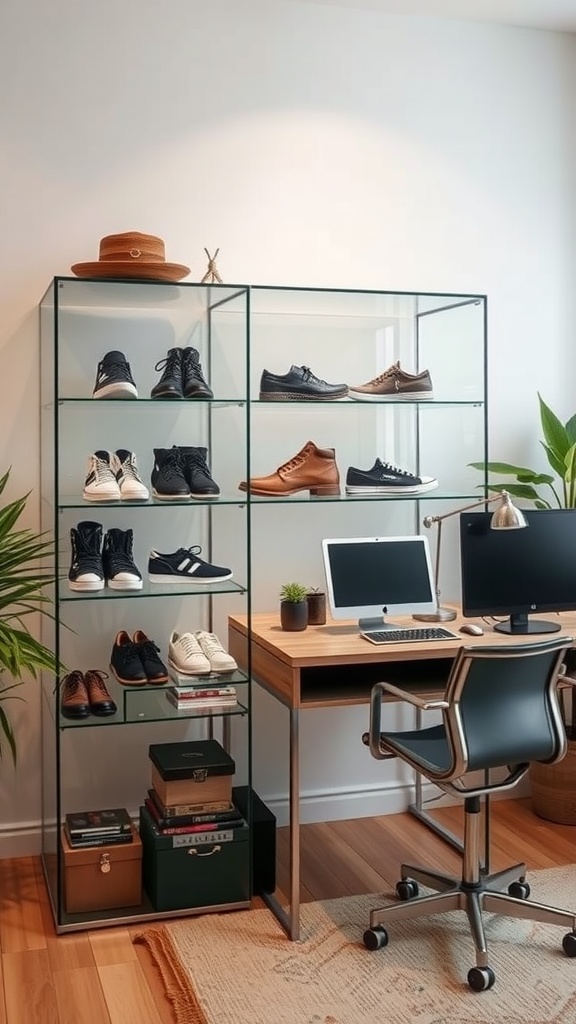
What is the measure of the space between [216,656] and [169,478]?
0.57m

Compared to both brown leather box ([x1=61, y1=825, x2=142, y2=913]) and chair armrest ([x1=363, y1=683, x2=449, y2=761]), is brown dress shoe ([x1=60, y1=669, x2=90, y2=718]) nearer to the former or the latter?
brown leather box ([x1=61, y1=825, x2=142, y2=913])

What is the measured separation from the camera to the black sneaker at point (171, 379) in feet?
10.7

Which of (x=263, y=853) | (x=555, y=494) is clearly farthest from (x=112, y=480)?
(x=555, y=494)

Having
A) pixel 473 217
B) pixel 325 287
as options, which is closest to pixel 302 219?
pixel 325 287

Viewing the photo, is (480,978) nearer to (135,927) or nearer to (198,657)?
(135,927)

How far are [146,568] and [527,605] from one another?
1.28 metres

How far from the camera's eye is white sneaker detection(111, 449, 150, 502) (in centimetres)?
320

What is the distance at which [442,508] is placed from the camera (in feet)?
13.3

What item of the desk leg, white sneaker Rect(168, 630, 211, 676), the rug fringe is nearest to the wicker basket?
the desk leg

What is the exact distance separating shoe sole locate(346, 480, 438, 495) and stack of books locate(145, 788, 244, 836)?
109cm

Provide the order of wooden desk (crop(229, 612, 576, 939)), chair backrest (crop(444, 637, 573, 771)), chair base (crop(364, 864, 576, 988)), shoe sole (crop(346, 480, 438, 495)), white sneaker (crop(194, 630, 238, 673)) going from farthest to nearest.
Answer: shoe sole (crop(346, 480, 438, 495)), white sneaker (crop(194, 630, 238, 673)), wooden desk (crop(229, 612, 576, 939)), chair base (crop(364, 864, 576, 988)), chair backrest (crop(444, 637, 573, 771))

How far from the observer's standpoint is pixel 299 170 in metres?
3.79

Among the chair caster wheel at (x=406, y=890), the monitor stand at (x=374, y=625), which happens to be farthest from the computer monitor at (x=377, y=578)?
the chair caster wheel at (x=406, y=890)

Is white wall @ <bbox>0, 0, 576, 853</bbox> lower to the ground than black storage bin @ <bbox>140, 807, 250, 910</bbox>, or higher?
higher
